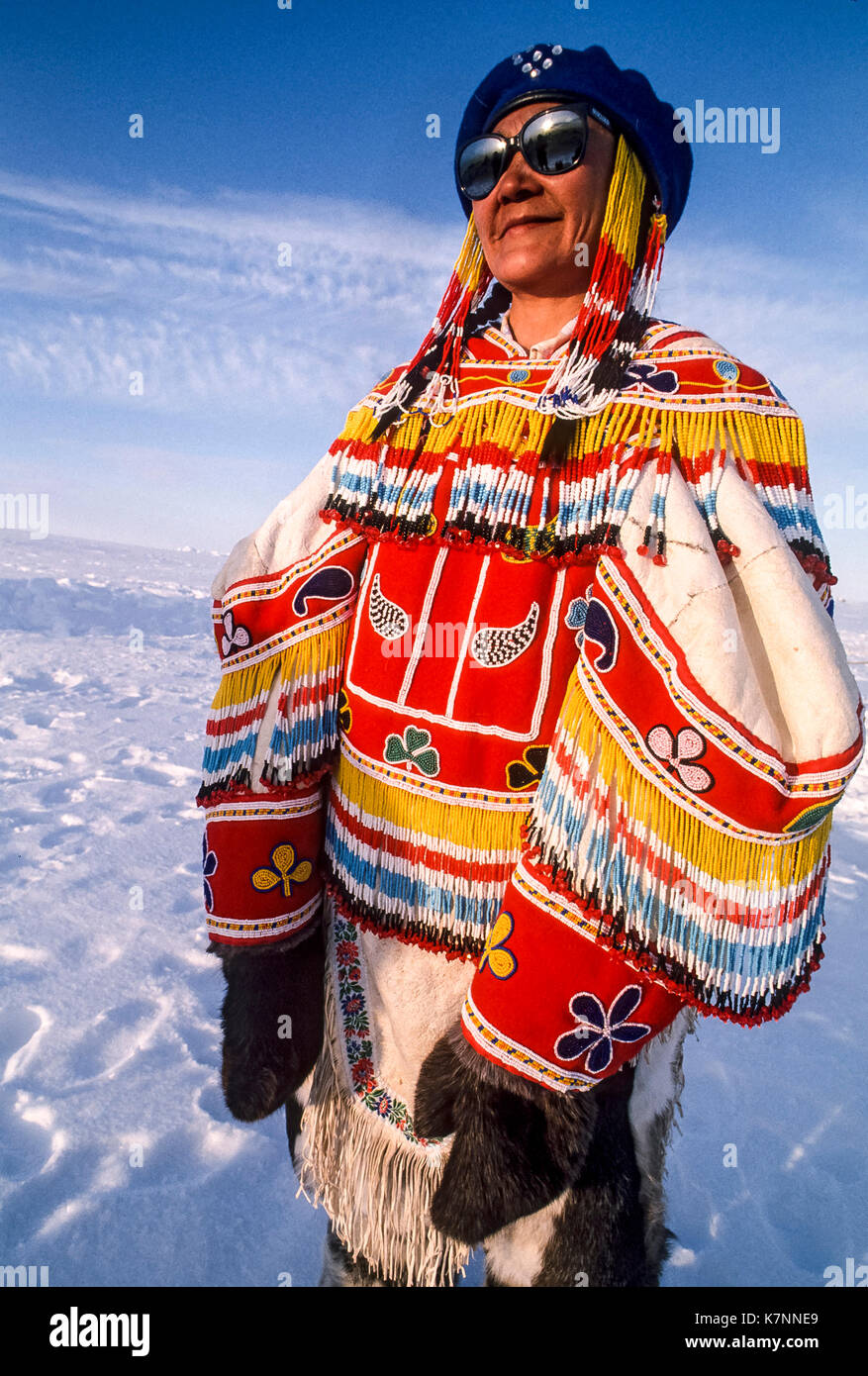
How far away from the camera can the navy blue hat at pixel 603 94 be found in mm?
990

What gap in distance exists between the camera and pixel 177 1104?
6.90 feet

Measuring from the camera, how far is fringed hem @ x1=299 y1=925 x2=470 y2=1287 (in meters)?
1.14

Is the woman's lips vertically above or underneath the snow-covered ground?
above

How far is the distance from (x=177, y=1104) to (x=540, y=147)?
245 centimetres

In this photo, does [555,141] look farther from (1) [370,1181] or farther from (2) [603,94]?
(1) [370,1181]

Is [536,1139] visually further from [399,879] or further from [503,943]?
[399,879]

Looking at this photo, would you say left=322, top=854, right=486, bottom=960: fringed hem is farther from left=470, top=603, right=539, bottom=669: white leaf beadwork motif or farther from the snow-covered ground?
the snow-covered ground

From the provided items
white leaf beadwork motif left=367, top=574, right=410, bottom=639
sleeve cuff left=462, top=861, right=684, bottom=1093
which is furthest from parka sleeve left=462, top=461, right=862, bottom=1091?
white leaf beadwork motif left=367, top=574, right=410, bottom=639

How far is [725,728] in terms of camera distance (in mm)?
765

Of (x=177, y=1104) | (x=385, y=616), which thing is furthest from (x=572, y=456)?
(x=177, y=1104)

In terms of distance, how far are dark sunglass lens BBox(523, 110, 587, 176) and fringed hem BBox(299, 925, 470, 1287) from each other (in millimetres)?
1309

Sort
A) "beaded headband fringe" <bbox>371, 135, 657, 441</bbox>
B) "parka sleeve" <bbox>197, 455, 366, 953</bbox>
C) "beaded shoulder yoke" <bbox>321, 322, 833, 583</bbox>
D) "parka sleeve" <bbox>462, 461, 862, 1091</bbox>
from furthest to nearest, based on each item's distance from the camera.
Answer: "parka sleeve" <bbox>197, 455, 366, 953</bbox>, "beaded headband fringe" <bbox>371, 135, 657, 441</bbox>, "beaded shoulder yoke" <bbox>321, 322, 833, 583</bbox>, "parka sleeve" <bbox>462, 461, 862, 1091</bbox>
